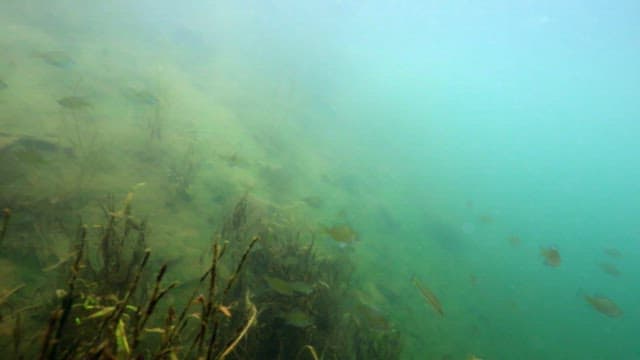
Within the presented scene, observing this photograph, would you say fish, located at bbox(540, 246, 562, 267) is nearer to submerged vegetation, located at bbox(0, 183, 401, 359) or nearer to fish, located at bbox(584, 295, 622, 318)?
fish, located at bbox(584, 295, 622, 318)

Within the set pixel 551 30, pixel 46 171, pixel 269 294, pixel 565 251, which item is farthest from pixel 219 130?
pixel 551 30

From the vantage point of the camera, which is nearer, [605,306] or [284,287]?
[284,287]

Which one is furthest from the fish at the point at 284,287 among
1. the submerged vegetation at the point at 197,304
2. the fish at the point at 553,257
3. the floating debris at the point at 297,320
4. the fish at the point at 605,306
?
the fish at the point at 605,306

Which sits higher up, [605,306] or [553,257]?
[553,257]

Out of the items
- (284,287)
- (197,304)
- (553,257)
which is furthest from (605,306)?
(197,304)

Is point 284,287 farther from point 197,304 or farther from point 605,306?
point 605,306

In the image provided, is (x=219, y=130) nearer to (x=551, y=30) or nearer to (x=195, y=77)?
(x=195, y=77)

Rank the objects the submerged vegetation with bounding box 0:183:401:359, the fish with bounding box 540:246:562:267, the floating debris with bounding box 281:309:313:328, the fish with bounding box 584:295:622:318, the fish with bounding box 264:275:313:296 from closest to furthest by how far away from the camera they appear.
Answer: the submerged vegetation with bounding box 0:183:401:359, the floating debris with bounding box 281:309:313:328, the fish with bounding box 264:275:313:296, the fish with bounding box 540:246:562:267, the fish with bounding box 584:295:622:318

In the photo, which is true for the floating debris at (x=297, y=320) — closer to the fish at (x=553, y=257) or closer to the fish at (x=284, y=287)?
the fish at (x=284, y=287)

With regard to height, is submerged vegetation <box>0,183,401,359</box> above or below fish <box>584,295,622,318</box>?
above

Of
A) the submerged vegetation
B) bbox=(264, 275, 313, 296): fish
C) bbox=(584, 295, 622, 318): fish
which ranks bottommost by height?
bbox=(584, 295, 622, 318): fish

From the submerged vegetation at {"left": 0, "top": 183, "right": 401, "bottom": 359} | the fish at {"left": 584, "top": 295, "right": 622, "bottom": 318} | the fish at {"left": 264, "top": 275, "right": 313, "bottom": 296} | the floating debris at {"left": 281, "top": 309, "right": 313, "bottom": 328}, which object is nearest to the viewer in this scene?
the submerged vegetation at {"left": 0, "top": 183, "right": 401, "bottom": 359}

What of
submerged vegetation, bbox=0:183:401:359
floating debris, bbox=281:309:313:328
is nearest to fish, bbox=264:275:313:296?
submerged vegetation, bbox=0:183:401:359

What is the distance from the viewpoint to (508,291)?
15453 mm
